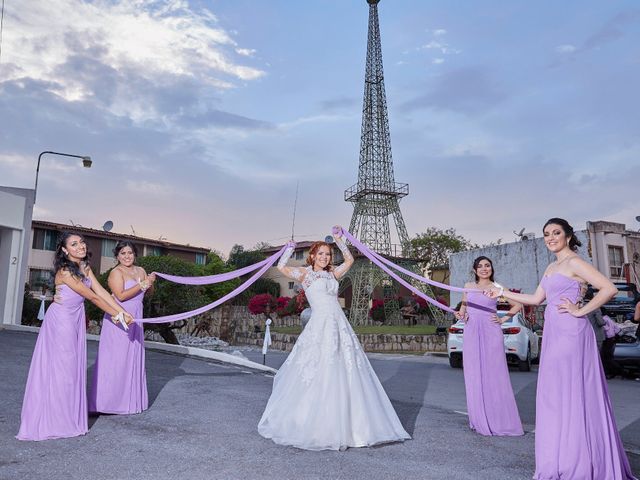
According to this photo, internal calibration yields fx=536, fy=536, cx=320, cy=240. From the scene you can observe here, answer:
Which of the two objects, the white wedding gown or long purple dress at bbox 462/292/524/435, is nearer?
the white wedding gown

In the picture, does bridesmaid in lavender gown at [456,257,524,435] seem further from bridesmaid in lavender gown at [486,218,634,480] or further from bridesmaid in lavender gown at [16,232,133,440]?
bridesmaid in lavender gown at [16,232,133,440]

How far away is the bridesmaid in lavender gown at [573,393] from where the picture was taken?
4398 mm

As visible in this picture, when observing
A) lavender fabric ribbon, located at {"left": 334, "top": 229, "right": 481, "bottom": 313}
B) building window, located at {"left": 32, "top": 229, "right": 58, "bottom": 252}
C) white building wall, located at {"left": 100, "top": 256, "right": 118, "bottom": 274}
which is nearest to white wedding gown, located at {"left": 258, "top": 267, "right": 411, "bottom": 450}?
lavender fabric ribbon, located at {"left": 334, "top": 229, "right": 481, "bottom": 313}

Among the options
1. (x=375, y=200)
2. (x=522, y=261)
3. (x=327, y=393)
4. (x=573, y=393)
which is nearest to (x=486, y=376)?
(x=573, y=393)

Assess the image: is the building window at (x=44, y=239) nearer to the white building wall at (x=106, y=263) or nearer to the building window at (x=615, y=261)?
the white building wall at (x=106, y=263)

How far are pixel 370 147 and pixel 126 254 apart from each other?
50613 mm

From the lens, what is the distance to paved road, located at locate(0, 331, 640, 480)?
4520 millimetres

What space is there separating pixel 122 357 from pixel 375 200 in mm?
48575

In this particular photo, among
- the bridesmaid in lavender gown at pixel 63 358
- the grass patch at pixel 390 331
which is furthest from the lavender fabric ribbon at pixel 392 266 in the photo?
the grass patch at pixel 390 331

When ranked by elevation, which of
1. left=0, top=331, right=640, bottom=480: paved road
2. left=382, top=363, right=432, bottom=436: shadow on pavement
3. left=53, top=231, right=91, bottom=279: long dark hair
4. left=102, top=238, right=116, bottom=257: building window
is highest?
left=102, top=238, right=116, bottom=257: building window

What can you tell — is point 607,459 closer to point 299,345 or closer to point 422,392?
point 299,345

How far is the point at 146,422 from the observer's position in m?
6.38

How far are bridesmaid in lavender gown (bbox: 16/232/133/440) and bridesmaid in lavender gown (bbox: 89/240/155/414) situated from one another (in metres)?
0.91

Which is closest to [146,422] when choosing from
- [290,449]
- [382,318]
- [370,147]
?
[290,449]
